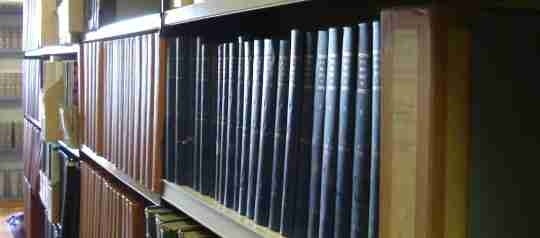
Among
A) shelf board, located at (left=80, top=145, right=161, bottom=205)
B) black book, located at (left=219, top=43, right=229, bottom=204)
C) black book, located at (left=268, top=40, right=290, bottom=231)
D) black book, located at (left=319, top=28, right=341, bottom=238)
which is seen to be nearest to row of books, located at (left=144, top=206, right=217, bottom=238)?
shelf board, located at (left=80, top=145, right=161, bottom=205)

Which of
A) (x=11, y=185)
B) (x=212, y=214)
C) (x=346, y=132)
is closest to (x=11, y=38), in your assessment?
(x=11, y=185)

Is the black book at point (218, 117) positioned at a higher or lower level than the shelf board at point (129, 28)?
lower

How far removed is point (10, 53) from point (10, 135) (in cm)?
81

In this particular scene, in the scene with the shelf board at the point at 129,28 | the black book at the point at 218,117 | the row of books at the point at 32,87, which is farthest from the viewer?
the row of books at the point at 32,87

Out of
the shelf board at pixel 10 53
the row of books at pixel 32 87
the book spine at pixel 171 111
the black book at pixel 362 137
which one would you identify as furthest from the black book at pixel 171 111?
the shelf board at pixel 10 53

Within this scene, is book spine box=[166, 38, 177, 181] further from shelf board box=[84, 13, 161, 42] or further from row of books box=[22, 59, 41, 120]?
row of books box=[22, 59, 41, 120]

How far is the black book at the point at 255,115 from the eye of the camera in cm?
80

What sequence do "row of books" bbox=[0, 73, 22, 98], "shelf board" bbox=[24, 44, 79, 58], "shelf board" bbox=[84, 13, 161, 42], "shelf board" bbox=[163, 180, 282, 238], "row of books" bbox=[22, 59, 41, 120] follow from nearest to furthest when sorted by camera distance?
"shelf board" bbox=[163, 180, 282, 238] < "shelf board" bbox=[84, 13, 161, 42] < "shelf board" bbox=[24, 44, 79, 58] < "row of books" bbox=[22, 59, 41, 120] < "row of books" bbox=[0, 73, 22, 98]

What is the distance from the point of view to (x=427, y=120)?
49cm

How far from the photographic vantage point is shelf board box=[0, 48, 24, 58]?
223 inches

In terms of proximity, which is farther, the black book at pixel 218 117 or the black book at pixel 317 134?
the black book at pixel 218 117

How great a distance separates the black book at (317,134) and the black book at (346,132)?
0.04m

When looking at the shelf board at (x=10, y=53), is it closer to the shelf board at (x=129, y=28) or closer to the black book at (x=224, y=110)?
the shelf board at (x=129, y=28)

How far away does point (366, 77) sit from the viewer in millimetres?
581
